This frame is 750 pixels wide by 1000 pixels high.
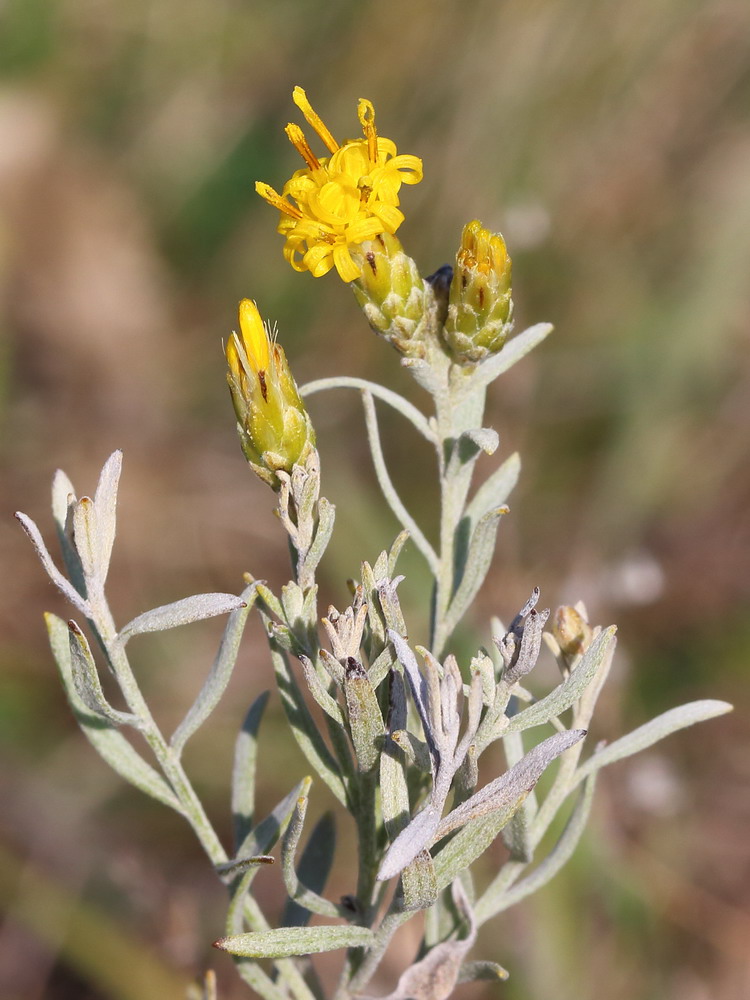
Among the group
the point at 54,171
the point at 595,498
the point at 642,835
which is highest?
the point at 54,171

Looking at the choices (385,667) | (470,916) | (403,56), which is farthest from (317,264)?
(403,56)

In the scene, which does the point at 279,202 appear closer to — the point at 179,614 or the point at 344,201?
the point at 344,201

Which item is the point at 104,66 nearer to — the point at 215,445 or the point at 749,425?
the point at 215,445

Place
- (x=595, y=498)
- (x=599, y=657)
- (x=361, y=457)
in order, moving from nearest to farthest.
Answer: (x=599, y=657) < (x=595, y=498) < (x=361, y=457)

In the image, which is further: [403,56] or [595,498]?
[403,56]

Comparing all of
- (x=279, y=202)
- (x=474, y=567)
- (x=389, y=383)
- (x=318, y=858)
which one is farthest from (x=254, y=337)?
(x=389, y=383)

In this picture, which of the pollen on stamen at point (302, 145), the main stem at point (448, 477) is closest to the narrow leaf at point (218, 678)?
the main stem at point (448, 477)

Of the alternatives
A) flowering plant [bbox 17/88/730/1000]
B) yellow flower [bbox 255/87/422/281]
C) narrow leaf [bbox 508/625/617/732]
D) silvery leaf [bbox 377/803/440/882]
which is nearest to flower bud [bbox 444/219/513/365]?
flowering plant [bbox 17/88/730/1000]

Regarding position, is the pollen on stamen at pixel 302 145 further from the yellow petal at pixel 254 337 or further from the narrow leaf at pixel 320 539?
the narrow leaf at pixel 320 539
